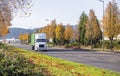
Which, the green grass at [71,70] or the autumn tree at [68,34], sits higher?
the autumn tree at [68,34]

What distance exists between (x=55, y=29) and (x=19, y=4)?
104 metres

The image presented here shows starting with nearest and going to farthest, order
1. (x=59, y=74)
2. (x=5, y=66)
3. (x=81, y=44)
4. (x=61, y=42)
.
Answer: (x=5, y=66) → (x=59, y=74) → (x=81, y=44) → (x=61, y=42)

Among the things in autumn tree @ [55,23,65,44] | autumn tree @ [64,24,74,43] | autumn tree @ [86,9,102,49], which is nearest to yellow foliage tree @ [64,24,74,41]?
autumn tree @ [64,24,74,43]

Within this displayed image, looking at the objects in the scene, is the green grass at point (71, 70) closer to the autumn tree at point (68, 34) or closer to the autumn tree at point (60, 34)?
the autumn tree at point (68, 34)

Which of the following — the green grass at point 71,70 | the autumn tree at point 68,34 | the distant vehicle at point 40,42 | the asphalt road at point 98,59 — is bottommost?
the asphalt road at point 98,59

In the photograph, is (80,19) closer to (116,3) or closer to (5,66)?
(116,3)

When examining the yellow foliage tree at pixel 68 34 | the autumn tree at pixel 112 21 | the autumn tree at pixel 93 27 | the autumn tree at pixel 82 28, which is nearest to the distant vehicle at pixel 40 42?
the autumn tree at pixel 112 21

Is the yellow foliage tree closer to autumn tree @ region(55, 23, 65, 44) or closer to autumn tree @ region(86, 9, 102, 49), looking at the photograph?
autumn tree @ region(55, 23, 65, 44)

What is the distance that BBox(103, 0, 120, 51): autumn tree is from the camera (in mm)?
71250

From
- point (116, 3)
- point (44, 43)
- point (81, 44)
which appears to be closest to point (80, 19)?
point (81, 44)

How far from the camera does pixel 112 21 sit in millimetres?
71438

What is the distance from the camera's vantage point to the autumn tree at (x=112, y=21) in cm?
7125

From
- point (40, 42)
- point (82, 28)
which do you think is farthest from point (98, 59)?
point (82, 28)

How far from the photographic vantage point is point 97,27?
282 feet
